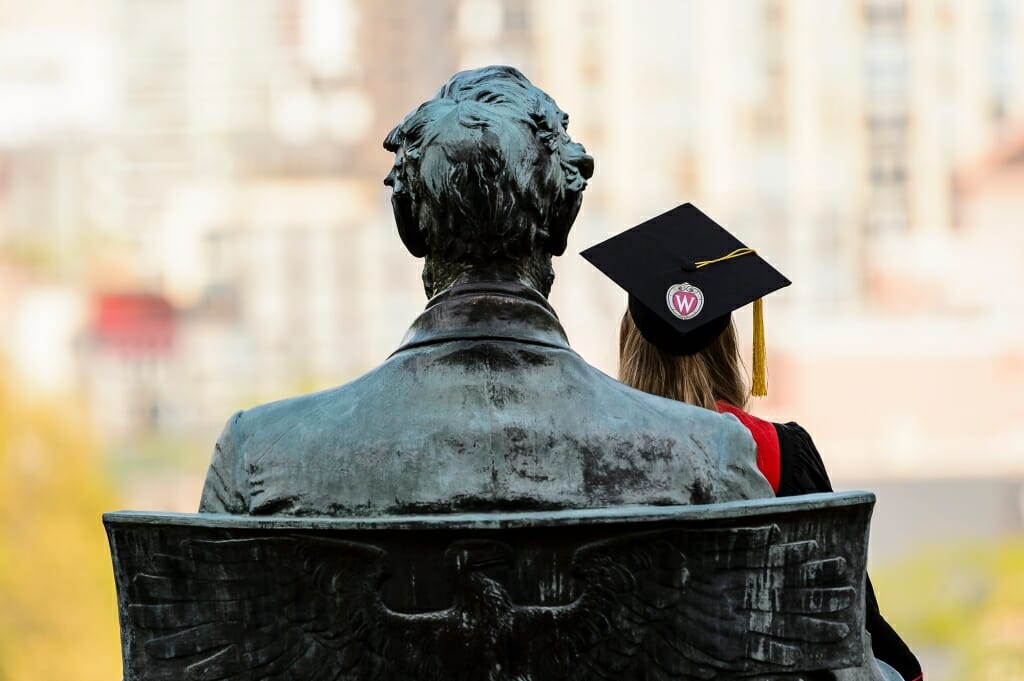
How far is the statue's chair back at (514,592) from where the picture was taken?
7.57ft

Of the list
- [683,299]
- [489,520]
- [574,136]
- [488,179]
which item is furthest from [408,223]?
[574,136]

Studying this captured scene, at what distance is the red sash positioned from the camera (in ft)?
11.9

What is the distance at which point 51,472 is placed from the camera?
3853 centimetres

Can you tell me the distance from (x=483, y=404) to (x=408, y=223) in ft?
0.70

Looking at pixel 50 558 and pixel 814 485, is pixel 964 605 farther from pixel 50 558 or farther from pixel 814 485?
pixel 814 485

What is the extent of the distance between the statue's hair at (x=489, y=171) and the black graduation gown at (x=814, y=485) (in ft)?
3.69

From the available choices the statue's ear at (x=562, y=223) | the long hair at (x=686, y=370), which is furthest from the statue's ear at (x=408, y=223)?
the long hair at (x=686, y=370)

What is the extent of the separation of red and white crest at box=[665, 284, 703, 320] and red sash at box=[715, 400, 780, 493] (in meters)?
0.15

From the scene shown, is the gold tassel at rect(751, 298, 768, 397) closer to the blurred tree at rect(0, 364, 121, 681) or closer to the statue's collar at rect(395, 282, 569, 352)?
the statue's collar at rect(395, 282, 569, 352)

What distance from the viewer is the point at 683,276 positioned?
362cm

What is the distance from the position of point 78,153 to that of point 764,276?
60.3 m

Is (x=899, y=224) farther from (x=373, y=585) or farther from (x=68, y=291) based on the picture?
(x=373, y=585)

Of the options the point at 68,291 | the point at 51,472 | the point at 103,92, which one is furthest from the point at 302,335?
the point at 51,472

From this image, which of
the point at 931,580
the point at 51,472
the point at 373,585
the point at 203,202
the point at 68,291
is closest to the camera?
the point at 373,585
